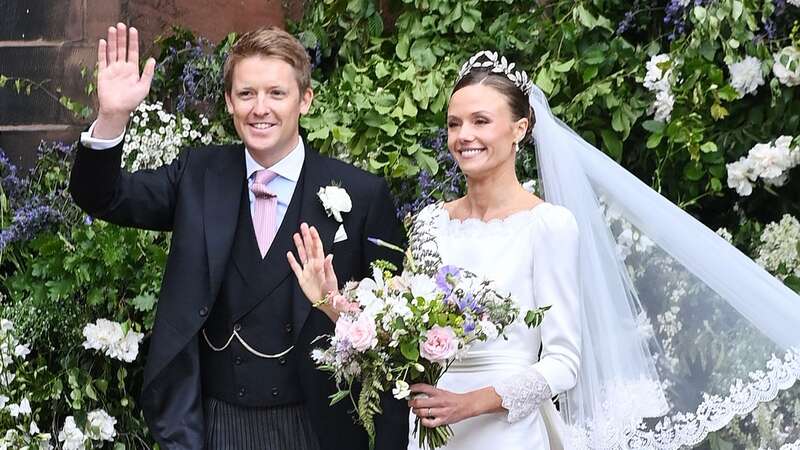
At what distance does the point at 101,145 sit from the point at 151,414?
29.9 inches

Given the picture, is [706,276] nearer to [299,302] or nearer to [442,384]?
[442,384]

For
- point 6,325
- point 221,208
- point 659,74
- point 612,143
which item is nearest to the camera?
point 221,208

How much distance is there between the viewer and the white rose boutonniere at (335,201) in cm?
381

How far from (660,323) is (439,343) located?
75 cm

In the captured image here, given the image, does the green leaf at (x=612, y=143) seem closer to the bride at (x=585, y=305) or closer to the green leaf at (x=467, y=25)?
the green leaf at (x=467, y=25)

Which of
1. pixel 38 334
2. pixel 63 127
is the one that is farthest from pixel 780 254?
pixel 63 127

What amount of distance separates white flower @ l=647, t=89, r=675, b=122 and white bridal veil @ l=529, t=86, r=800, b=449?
1.13m

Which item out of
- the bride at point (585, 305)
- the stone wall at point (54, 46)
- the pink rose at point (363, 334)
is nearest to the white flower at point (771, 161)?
the bride at point (585, 305)

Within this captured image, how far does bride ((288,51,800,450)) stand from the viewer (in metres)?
3.54

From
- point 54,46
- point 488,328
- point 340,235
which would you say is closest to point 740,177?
point 340,235

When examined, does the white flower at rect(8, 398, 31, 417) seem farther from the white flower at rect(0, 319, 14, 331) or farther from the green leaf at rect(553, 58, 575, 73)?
the green leaf at rect(553, 58, 575, 73)

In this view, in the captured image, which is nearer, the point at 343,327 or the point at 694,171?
the point at 343,327

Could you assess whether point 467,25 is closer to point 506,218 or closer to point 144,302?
point 144,302

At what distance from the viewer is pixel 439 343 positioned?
3293mm
